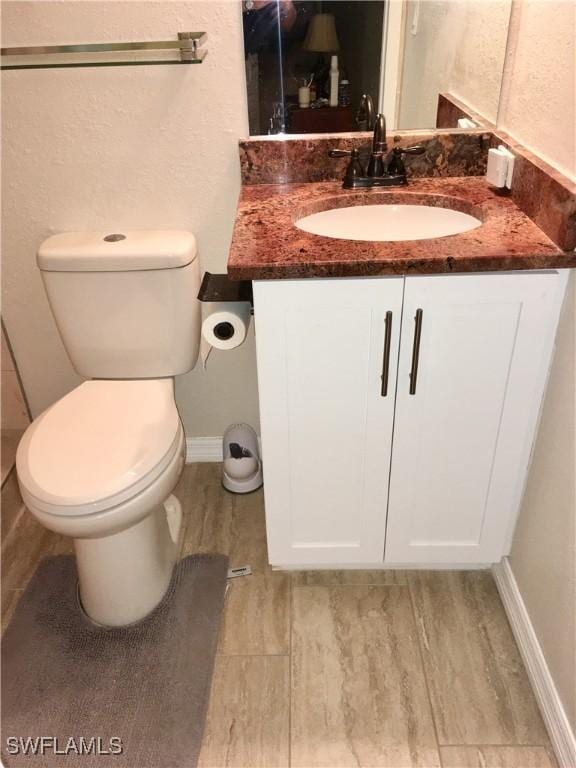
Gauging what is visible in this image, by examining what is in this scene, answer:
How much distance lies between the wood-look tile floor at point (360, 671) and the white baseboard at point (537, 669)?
0.03 m

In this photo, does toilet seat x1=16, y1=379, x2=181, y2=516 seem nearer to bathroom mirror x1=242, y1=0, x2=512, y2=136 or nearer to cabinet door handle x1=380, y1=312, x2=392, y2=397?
cabinet door handle x1=380, y1=312, x2=392, y2=397

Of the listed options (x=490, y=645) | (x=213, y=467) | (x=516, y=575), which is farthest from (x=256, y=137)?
(x=490, y=645)

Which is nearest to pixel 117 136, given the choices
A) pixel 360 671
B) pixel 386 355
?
pixel 386 355

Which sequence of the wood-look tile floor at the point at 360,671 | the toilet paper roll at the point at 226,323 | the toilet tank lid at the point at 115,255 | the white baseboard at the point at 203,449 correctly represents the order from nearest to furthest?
the wood-look tile floor at the point at 360,671 < the toilet paper roll at the point at 226,323 < the toilet tank lid at the point at 115,255 < the white baseboard at the point at 203,449

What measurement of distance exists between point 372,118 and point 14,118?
91 centimetres

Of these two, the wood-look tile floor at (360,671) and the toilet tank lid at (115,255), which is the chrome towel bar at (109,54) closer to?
the toilet tank lid at (115,255)

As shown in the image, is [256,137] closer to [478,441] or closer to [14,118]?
[14,118]

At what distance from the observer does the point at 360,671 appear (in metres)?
1.41

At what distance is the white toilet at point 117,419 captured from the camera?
1.31 meters

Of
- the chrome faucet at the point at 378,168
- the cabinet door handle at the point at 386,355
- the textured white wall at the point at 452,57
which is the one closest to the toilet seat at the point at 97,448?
the cabinet door handle at the point at 386,355

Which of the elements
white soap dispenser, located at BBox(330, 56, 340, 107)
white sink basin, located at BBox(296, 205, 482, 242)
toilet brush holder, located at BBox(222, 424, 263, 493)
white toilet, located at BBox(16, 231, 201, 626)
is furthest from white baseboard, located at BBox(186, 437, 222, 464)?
white soap dispenser, located at BBox(330, 56, 340, 107)

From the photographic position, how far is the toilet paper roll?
4.57 ft

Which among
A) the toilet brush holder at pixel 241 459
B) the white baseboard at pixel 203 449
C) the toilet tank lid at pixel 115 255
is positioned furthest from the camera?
the white baseboard at pixel 203 449

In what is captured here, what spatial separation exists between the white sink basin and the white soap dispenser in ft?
0.92
